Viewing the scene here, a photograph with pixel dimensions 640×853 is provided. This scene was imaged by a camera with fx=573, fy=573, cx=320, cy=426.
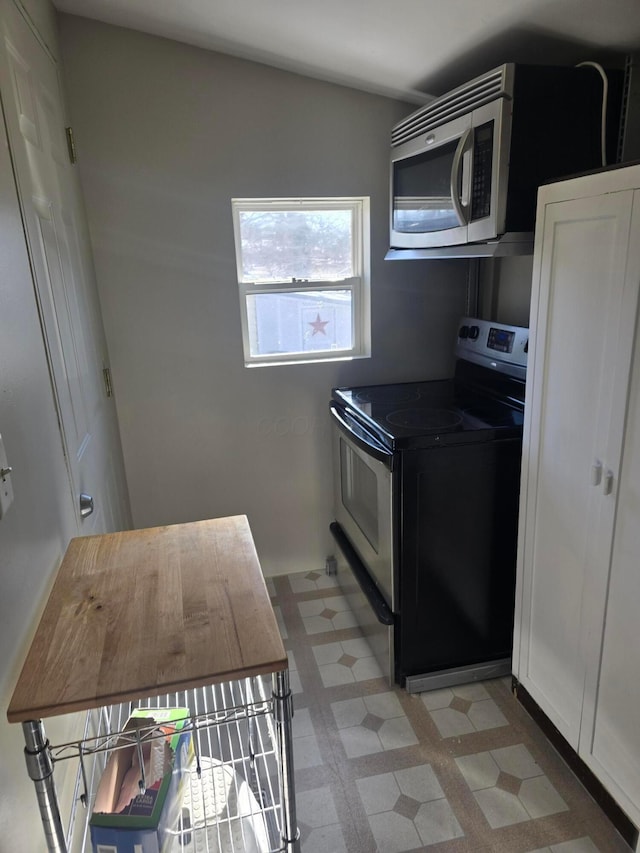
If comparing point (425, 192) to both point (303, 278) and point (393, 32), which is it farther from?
point (303, 278)

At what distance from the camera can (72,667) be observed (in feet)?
2.80

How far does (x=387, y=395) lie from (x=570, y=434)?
3.23ft

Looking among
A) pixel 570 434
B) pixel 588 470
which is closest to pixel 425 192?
pixel 570 434

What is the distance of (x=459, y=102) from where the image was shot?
180 cm

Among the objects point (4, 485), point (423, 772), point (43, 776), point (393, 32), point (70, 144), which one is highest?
point (393, 32)

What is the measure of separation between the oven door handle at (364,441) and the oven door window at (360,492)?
0.33 feet

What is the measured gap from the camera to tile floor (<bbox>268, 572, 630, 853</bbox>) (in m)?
1.55

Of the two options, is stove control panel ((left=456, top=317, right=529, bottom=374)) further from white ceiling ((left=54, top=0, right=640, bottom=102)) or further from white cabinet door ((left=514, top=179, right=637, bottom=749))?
white ceiling ((left=54, top=0, right=640, bottom=102))

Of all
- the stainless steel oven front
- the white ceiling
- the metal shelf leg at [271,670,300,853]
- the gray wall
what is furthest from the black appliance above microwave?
the metal shelf leg at [271,670,300,853]

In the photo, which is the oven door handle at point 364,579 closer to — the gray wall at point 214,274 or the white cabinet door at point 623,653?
the gray wall at point 214,274

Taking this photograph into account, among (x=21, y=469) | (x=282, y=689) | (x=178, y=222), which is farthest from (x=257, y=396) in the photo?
(x=282, y=689)

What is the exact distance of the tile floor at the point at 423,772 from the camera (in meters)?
1.55

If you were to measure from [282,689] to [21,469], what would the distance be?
2.05ft

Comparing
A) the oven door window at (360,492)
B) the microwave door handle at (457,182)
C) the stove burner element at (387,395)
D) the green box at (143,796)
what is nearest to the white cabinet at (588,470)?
the microwave door handle at (457,182)
